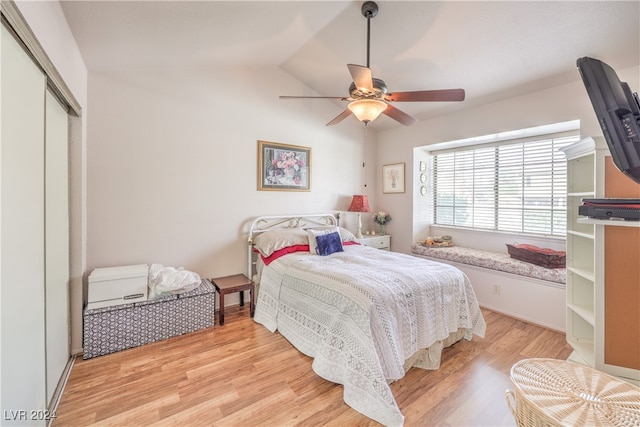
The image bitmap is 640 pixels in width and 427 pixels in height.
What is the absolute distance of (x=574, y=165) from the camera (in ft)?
7.64

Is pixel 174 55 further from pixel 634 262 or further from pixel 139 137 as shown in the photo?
pixel 634 262

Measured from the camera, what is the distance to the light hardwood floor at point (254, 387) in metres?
1.68

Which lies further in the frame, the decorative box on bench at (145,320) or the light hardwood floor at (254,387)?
the decorative box on bench at (145,320)

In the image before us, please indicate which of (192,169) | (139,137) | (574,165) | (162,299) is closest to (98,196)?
(139,137)

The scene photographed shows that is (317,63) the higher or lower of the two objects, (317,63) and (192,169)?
→ the higher

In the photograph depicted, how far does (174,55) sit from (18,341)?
257 cm

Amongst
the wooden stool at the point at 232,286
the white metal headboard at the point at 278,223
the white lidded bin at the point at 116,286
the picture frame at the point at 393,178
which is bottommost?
the wooden stool at the point at 232,286

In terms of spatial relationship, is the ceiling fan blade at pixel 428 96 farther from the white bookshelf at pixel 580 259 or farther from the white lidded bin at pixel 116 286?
the white lidded bin at pixel 116 286

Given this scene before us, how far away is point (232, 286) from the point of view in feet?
9.91

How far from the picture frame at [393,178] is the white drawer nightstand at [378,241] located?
801 mm

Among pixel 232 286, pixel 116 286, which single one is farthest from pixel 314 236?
pixel 116 286

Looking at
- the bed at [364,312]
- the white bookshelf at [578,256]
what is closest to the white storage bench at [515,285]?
the white bookshelf at [578,256]

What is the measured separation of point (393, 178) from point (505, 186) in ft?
5.21

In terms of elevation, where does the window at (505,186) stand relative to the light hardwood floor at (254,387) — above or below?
above
